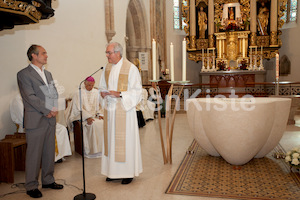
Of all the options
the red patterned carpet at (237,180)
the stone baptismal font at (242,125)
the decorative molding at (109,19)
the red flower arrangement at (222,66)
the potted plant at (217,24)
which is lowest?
the red patterned carpet at (237,180)

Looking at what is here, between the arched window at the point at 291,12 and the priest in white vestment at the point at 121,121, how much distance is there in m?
13.7

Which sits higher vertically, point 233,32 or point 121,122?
point 233,32

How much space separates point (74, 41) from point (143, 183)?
382 cm

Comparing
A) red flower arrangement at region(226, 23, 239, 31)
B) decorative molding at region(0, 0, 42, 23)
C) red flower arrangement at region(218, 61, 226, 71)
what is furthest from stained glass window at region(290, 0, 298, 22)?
decorative molding at region(0, 0, 42, 23)

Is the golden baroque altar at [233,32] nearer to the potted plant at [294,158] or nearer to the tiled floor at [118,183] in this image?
the tiled floor at [118,183]

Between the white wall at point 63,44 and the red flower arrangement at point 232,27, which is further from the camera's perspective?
the red flower arrangement at point 232,27

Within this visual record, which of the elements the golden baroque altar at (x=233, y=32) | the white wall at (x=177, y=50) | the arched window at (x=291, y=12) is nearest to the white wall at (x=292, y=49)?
the arched window at (x=291, y=12)

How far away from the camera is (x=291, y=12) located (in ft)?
47.7

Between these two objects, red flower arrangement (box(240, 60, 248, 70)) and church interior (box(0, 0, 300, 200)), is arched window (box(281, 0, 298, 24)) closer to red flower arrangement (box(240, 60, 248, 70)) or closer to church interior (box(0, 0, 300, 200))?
church interior (box(0, 0, 300, 200))

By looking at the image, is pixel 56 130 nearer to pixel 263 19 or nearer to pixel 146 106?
pixel 146 106

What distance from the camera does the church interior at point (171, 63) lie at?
3346 mm

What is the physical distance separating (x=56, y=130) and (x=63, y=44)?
2056mm

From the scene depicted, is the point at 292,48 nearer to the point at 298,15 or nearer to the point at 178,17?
the point at 298,15

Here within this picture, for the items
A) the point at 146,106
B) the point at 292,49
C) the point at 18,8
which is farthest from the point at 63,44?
the point at 292,49
